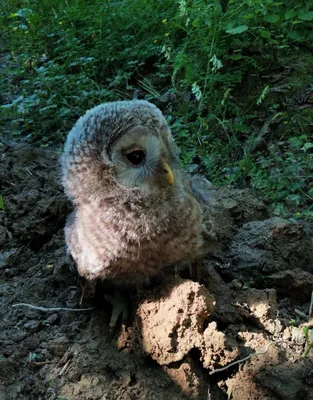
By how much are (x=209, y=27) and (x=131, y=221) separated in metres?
3.13

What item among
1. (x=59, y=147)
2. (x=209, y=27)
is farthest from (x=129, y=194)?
(x=209, y=27)

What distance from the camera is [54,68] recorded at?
565 centimetres

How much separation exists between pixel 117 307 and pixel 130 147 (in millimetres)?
837

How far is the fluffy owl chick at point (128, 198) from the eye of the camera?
8.07ft

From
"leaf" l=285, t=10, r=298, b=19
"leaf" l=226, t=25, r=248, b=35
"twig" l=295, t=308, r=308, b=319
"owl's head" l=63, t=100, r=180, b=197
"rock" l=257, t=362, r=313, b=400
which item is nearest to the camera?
"rock" l=257, t=362, r=313, b=400

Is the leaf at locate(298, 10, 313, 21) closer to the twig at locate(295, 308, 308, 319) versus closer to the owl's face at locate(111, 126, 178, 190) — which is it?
the owl's face at locate(111, 126, 178, 190)

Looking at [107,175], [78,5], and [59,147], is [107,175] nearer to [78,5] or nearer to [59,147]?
[59,147]

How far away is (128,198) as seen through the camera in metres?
2.48

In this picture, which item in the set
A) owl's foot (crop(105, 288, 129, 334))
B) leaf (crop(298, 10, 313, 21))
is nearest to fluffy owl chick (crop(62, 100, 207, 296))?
owl's foot (crop(105, 288, 129, 334))

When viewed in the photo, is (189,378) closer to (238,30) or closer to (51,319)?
→ (51,319)

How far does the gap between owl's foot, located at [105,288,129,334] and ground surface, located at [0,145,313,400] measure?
52 millimetres

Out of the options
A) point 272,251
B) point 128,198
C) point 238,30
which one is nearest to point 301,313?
point 272,251

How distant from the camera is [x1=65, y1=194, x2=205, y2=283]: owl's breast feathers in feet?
8.09

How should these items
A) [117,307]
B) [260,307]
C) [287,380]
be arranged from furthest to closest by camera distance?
[117,307] → [260,307] → [287,380]
